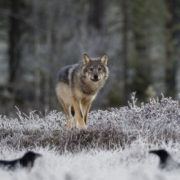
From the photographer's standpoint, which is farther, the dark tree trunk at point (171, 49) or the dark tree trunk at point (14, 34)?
the dark tree trunk at point (171, 49)

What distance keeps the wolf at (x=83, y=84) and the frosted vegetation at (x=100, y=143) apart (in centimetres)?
26

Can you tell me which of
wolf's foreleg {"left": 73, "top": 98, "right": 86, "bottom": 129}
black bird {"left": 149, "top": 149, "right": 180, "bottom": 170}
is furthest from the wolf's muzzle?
black bird {"left": 149, "top": 149, "right": 180, "bottom": 170}

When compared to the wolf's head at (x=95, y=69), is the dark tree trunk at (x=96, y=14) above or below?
above

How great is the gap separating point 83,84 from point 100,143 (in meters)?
1.92

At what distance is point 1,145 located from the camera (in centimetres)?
721

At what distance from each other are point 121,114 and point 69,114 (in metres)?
1.33

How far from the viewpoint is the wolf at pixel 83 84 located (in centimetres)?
874

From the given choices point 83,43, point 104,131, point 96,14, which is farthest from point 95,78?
point 96,14

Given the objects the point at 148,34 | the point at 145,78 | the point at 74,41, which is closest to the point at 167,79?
the point at 148,34

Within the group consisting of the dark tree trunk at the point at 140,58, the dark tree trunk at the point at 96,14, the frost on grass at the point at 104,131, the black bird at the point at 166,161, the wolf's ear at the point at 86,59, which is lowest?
the black bird at the point at 166,161

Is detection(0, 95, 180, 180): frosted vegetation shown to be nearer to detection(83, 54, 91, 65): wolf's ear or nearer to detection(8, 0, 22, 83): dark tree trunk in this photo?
detection(83, 54, 91, 65): wolf's ear

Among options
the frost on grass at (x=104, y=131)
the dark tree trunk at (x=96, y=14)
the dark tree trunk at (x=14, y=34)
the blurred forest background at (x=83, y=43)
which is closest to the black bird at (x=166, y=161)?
the frost on grass at (x=104, y=131)

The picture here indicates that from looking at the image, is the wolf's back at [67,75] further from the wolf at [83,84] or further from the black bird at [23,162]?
the black bird at [23,162]

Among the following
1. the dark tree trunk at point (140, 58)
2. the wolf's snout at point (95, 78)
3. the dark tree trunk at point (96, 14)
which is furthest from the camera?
the dark tree trunk at point (96, 14)
